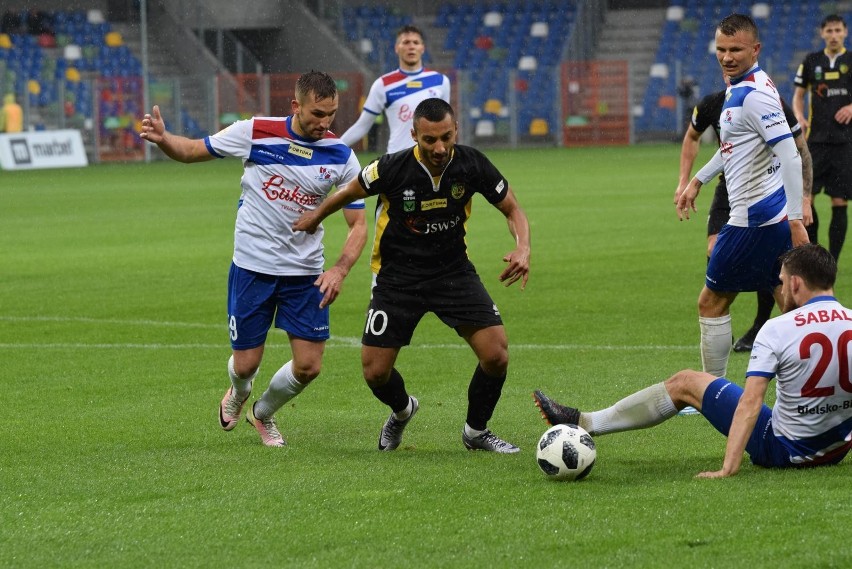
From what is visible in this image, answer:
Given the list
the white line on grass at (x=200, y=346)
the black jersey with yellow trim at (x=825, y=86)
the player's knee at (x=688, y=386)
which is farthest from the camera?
the black jersey with yellow trim at (x=825, y=86)

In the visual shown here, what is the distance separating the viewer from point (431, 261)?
261 inches

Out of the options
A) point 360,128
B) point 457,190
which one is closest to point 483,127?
point 360,128

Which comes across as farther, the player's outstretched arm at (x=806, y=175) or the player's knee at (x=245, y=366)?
the player's outstretched arm at (x=806, y=175)

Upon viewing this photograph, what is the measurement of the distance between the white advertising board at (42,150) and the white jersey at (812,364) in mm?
30458

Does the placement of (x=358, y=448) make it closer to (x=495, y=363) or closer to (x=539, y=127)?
(x=495, y=363)

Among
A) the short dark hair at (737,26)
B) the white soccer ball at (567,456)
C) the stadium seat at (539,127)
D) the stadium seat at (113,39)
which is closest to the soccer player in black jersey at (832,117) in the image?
the short dark hair at (737,26)

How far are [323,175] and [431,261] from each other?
0.78 meters

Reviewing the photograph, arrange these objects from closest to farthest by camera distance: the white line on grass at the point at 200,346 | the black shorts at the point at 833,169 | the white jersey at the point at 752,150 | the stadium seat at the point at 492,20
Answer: the white jersey at the point at 752,150
the white line on grass at the point at 200,346
the black shorts at the point at 833,169
the stadium seat at the point at 492,20

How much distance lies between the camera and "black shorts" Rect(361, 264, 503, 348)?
21.6ft

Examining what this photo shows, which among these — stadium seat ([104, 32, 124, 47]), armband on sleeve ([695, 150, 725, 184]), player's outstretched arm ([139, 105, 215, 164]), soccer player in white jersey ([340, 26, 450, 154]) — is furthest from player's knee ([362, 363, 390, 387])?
stadium seat ([104, 32, 124, 47])

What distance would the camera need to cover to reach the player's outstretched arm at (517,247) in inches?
250

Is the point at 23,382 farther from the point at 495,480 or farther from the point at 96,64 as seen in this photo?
the point at 96,64

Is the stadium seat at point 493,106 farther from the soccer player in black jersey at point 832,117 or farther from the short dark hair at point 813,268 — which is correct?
the short dark hair at point 813,268

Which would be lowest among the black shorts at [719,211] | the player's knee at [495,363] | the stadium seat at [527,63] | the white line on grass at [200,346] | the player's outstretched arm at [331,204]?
the white line on grass at [200,346]
